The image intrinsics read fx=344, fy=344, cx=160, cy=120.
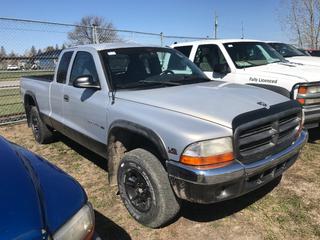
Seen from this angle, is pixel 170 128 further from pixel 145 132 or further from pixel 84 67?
pixel 84 67

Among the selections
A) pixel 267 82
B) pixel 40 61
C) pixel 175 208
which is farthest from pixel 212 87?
pixel 40 61

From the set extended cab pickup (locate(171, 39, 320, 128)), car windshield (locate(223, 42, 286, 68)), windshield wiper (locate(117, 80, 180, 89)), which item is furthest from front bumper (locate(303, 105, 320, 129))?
windshield wiper (locate(117, 80, 180, 89))

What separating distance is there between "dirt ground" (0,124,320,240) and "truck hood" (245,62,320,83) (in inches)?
60.4

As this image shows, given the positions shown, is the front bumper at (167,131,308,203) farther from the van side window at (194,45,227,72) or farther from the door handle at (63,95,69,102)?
the van side window at (194,45,227,72)

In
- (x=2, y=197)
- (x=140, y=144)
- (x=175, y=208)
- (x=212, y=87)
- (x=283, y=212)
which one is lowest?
(x=283, y=212)

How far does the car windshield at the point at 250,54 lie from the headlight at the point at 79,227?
5.11 meters

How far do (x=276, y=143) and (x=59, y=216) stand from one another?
228cm

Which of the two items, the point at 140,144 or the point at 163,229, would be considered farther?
the point at 140,144

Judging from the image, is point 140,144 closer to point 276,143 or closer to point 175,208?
point 175,208

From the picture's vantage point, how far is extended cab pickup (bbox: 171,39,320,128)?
5.58 m

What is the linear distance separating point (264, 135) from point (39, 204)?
2153 millimetres

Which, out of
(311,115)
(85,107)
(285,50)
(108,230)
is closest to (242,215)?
(108,230)

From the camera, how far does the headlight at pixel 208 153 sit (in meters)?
2.92

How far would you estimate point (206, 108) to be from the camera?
10.7 feet
